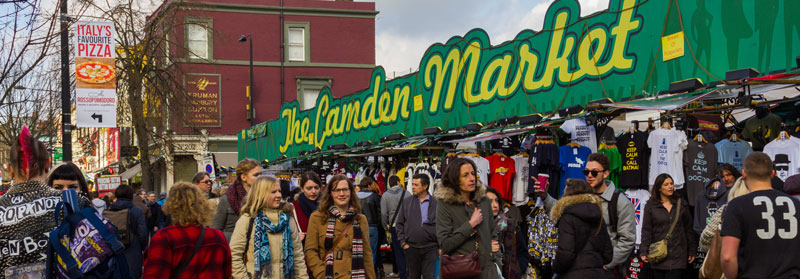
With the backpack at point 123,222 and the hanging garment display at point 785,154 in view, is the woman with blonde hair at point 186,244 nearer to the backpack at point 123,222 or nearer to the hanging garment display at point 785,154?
the backpack at point 123,222

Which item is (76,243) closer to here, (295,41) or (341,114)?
(341,114)

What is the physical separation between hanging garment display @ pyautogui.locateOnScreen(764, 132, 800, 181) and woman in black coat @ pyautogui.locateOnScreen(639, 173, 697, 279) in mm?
1423

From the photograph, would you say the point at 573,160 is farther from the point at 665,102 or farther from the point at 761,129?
the point at 761,129

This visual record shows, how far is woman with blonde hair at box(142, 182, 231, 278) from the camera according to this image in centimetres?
549

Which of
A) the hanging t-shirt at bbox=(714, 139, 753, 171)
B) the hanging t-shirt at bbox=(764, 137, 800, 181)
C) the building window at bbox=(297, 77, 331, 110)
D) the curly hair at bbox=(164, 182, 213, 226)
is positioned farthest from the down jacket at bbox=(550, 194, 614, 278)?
the building window at bbox=(297, 77, 331, 110)

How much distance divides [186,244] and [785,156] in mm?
7544

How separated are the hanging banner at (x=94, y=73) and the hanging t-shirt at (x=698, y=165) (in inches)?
405

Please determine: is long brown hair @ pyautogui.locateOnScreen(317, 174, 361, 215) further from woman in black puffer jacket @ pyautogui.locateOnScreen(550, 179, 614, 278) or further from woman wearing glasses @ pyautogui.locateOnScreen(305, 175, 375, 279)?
woman in black puffer jacket @ pyautogui.locateOnScreen(550, 179, 614, 278)

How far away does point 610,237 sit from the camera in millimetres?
7539

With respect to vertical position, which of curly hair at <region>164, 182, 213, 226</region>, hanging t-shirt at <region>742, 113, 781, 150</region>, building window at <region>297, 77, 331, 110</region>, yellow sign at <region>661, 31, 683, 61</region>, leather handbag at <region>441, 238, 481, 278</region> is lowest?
leather handbag at <region>441, 238, 481, 278</region>

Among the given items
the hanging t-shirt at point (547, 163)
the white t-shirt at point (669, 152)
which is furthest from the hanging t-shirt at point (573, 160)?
the white t-shirt at point (669, 152)

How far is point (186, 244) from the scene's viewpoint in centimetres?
557

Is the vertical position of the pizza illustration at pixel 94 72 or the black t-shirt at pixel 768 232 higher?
the pizza illustration at pixel 94 72

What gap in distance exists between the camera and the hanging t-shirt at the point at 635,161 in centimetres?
1076
